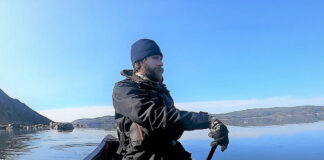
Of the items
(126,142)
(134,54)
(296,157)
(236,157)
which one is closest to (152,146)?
A: (126,142)

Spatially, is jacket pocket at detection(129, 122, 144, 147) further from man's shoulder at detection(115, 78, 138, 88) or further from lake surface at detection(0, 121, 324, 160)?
lake surface at detection(0, 121, 324, 160)

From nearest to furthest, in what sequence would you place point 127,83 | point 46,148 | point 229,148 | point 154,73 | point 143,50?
point 127,83 < point 154,73 < point 143,50 < point 229,148 < point 46,148

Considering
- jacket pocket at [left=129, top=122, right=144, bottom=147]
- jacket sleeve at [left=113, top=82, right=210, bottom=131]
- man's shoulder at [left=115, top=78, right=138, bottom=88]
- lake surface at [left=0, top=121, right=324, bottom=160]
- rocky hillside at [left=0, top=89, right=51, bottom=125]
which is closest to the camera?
jacket sleeve at [left=113, top=82, right=210, bottom=131]

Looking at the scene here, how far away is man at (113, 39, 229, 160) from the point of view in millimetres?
2711

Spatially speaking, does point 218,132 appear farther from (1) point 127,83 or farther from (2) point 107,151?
(2) point 107,151

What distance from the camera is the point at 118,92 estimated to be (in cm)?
314

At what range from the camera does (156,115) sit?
2.66 meters

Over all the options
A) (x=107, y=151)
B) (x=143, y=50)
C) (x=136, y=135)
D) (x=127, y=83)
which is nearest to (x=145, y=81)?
(x=127, y=83)

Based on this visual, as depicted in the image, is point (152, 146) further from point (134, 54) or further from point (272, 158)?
point (272, 158)

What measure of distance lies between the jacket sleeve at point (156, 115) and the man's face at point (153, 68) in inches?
20.3

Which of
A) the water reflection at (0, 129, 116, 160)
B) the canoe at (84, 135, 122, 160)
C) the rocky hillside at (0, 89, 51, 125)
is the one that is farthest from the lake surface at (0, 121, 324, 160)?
the rocky hillside at (0, 89, 51, 125)

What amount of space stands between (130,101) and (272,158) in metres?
22.6

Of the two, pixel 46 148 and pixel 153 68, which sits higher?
pixel 153 68

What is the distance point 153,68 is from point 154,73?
0.07 m
